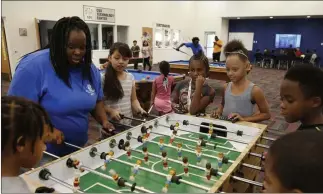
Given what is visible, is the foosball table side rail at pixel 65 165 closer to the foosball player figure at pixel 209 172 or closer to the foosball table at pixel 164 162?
the foosball table at pixel 164 162

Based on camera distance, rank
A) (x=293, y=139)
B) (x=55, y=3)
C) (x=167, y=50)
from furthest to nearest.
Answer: (x=167, y=50), (x=55, y=3), (x=293, y=139)

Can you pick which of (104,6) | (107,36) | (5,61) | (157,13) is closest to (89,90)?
(5,61)

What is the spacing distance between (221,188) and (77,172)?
69 cm

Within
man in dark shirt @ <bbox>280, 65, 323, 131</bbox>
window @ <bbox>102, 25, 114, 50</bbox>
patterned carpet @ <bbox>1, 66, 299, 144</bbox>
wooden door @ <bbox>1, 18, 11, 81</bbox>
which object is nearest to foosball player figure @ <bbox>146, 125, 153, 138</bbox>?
man in dark shirt @ <bbox>280, 65, 323, 131</bbox>

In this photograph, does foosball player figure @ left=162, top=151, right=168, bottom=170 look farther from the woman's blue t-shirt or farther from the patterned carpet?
the patterned carpet

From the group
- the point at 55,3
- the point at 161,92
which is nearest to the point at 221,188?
the point at 161,92

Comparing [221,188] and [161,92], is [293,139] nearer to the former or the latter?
[221,188]

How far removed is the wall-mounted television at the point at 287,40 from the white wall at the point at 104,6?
16.8 ft

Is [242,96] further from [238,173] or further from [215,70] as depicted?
[215,70]

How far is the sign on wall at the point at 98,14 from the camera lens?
1001 centimetres

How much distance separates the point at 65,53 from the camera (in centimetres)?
148

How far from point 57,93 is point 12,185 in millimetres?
656

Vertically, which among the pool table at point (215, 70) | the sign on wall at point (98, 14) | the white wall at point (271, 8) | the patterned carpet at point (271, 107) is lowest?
the patterned carpet at point (271, 107)

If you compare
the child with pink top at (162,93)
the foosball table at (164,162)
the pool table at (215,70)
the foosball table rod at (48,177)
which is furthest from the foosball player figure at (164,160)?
the pool table at (215,70)
